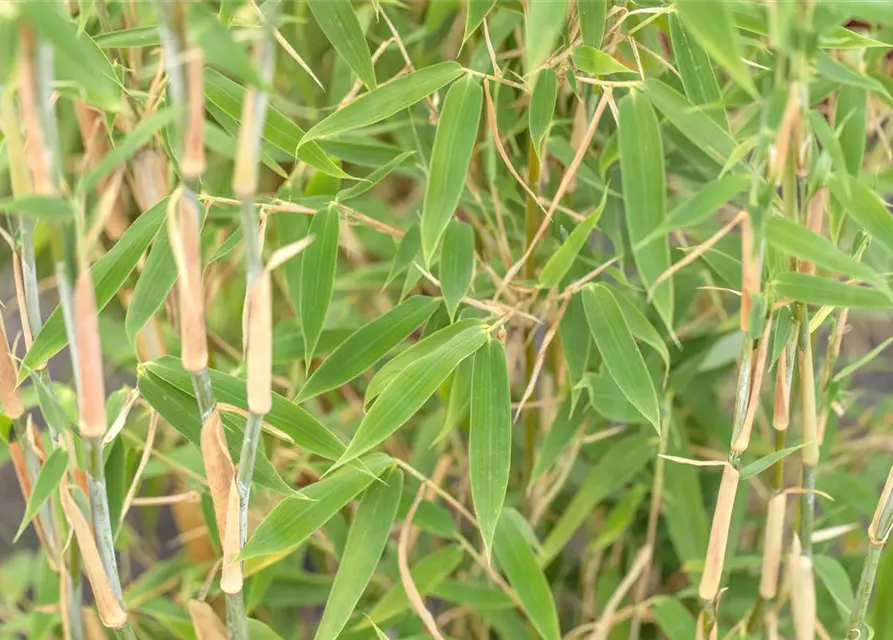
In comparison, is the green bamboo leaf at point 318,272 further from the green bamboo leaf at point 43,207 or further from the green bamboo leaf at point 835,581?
the green bamboo leaf at point 835,581

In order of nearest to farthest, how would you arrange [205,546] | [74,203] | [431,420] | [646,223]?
[74,203] → [646,223] → [431,420] → [205,546]

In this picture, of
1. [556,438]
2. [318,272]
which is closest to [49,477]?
[318,272]

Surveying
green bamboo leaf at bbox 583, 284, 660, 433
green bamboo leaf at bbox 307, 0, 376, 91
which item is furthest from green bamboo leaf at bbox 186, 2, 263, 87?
green bamboo leaf at bbox 583, 284, 660, 433

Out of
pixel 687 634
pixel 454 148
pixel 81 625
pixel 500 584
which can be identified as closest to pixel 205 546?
pixel 81 625

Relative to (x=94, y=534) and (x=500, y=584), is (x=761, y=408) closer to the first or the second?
(x=500, y=584)

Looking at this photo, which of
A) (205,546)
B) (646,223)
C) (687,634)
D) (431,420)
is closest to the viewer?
(646,223)

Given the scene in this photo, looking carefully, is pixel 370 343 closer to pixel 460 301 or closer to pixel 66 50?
pixel 460 301

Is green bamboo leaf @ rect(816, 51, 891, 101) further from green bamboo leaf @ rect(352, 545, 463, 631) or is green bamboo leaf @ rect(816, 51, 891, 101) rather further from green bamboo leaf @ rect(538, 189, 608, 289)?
green bamboo leaf @ rect(352, 545, 463, 631)
